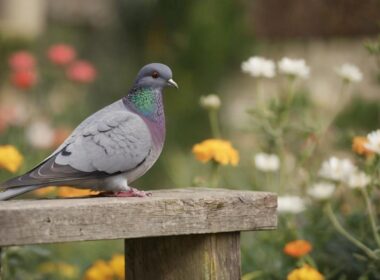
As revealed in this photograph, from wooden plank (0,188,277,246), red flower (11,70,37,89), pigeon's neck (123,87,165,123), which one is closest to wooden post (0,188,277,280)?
wooden plank (0,188,277,246)

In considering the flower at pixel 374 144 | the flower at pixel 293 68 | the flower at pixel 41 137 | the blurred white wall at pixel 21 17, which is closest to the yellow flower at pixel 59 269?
the flower at pixel 41 137

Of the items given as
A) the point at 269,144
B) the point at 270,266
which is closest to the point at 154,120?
the point at 270,266

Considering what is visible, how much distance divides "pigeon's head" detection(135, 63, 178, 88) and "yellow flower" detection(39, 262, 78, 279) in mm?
1554

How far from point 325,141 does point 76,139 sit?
328 cm

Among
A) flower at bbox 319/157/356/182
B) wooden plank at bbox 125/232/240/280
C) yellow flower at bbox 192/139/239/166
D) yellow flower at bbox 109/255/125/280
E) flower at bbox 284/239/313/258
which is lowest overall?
wooden plank at bbox 125/232/240/280

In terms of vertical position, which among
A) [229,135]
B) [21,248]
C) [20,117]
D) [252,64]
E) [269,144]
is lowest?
[21,248]

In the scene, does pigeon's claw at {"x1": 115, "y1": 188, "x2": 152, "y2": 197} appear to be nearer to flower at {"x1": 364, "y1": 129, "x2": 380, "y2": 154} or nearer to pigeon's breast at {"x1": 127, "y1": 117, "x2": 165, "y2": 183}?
pigeon's breast at {"x1": 127, "y1": 117, "x2": 165, "y2": 183}

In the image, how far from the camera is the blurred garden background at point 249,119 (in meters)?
3.70

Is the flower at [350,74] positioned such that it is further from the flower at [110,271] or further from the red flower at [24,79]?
the red flower at [24,79]

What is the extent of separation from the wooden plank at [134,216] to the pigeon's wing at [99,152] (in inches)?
3.1

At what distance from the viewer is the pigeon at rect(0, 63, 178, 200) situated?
Answer: 2.79m

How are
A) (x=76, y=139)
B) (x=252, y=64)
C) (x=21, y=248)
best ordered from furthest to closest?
(x=252, y=64) < (x=21, y=248) < (x=76, y=139)

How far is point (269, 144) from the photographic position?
4273 millimetres

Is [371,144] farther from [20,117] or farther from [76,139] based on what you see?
[20,117]
